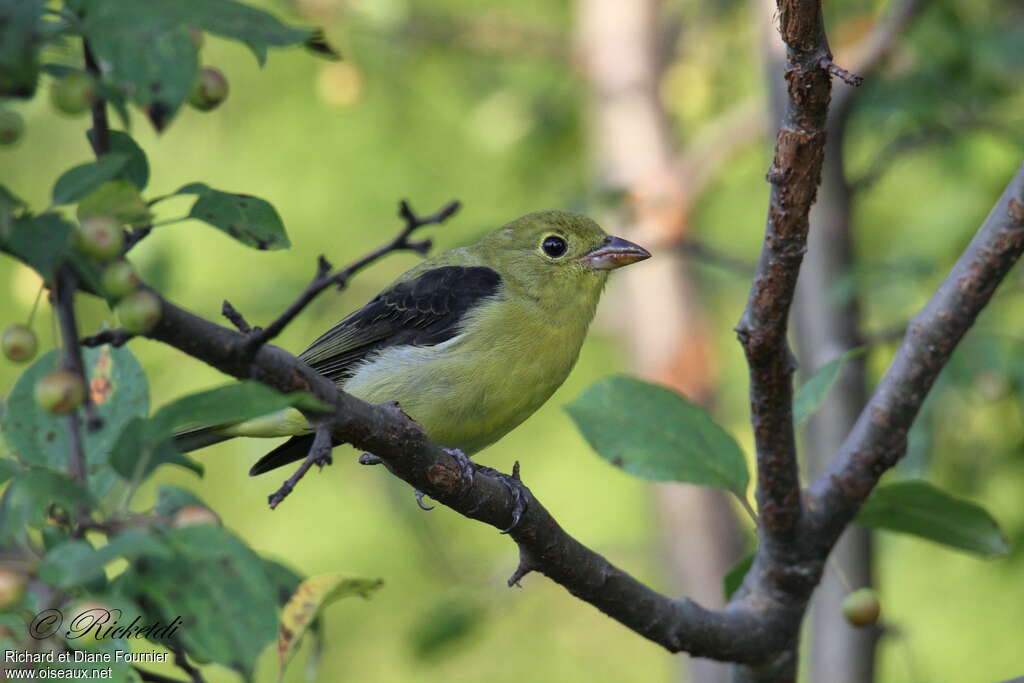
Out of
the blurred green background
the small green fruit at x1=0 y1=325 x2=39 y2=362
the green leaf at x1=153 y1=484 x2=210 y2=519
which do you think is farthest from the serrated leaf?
the blurred green background

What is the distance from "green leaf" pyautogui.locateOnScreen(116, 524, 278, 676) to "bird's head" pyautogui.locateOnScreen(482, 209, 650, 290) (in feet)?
9.37

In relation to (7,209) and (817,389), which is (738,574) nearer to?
(817,389)

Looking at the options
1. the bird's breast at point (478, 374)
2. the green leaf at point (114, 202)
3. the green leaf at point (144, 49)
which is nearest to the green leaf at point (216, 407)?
the green leaf at point (114, 202)

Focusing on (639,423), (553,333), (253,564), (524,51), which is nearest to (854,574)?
(553,333)

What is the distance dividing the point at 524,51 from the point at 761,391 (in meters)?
4.00

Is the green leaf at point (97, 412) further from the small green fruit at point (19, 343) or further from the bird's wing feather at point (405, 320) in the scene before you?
the bird's wing feather at point (405, 320)

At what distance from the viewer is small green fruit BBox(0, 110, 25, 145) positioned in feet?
4.65

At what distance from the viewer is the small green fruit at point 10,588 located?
1.33 meters

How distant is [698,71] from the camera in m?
6.08

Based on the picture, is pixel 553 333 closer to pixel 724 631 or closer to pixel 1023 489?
pixel 724 631

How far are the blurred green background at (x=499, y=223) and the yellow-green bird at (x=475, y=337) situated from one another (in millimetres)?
314

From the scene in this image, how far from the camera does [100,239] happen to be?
138 centimetres

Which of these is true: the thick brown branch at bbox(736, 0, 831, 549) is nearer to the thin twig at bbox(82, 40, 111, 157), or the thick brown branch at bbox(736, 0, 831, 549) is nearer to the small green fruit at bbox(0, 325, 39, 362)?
the thin twig at bbox(82, 40, 111, 157)

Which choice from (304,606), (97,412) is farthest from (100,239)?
(304,606)
